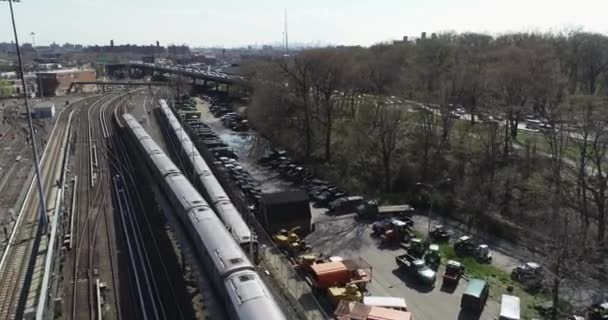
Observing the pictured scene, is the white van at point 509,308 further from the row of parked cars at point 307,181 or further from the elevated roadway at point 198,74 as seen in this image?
the elevated roadway at point 198,74

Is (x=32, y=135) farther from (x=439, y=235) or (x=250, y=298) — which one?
(x=439, y=235)

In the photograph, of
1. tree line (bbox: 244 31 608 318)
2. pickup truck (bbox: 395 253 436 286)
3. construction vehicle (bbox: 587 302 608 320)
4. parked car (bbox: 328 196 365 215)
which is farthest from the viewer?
parked car (bbox: 328 196 365 215)

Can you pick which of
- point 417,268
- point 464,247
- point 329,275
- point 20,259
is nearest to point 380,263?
point 417,268

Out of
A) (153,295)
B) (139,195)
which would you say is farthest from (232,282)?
(139,195)

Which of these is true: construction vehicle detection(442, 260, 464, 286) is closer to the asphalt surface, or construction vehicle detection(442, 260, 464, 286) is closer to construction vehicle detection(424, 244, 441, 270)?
the asphalt surface

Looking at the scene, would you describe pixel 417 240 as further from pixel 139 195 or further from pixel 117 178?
pixel 117 178

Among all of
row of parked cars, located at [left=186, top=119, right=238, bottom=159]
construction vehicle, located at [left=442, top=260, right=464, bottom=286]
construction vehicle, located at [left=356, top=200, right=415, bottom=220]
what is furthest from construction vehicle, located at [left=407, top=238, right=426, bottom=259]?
row of parked cars, located at [left=186, top=119, right=238, bottom=159]

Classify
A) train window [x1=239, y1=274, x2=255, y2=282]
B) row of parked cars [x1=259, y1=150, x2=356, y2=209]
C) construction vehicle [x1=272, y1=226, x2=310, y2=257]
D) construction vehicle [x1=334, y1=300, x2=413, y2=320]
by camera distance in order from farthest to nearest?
row of parked cars [x1=259, y1=150, x2=356, y2=209], construction vehicle [x1=272, y1=226, x2=310, y2=257], construction vehicle [x1=334, y1=300, x2=413, y2=320], train window [x1=239, y1=274, x2=255, y2=282]

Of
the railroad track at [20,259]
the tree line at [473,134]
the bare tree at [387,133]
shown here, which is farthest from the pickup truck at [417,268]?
the railroad track at [20,259]
